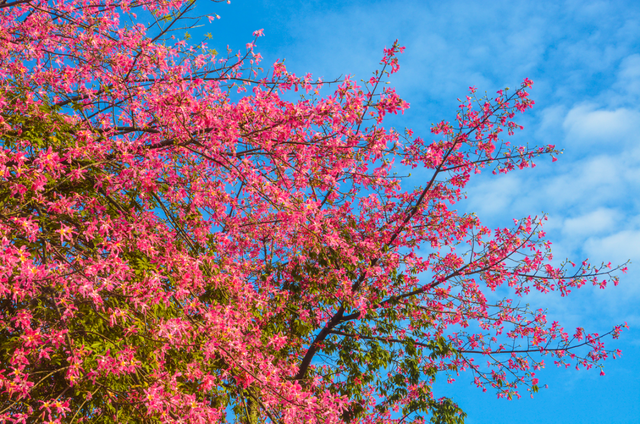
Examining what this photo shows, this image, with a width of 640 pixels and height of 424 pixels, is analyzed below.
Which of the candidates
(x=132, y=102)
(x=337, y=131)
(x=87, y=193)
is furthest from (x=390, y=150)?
(x=87, y=193)

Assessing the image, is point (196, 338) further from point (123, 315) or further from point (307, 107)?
point (307, 107)

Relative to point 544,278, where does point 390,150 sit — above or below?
below

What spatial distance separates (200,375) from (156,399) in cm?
A: 81

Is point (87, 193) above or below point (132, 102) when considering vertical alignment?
below

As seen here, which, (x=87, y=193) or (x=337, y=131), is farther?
(x=337, y=131)

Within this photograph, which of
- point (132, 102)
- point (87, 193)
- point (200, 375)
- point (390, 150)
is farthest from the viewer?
point (390, 150)

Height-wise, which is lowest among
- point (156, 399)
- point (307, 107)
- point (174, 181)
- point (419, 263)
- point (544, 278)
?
point (156, 399)

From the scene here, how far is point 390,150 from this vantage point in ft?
20.2

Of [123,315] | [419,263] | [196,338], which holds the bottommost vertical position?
[123,315]

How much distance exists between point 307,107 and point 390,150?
4.46 ft

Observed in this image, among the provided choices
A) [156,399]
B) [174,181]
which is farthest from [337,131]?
[156,399]

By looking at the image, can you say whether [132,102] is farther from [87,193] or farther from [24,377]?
[24,377]

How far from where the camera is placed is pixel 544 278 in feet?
31.6

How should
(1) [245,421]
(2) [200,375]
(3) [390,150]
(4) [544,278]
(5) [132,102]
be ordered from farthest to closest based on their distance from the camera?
(4) [544,278] → (1) [245,421] → (3) [390,150] → (5) [132,102] → (2) [200,375]
